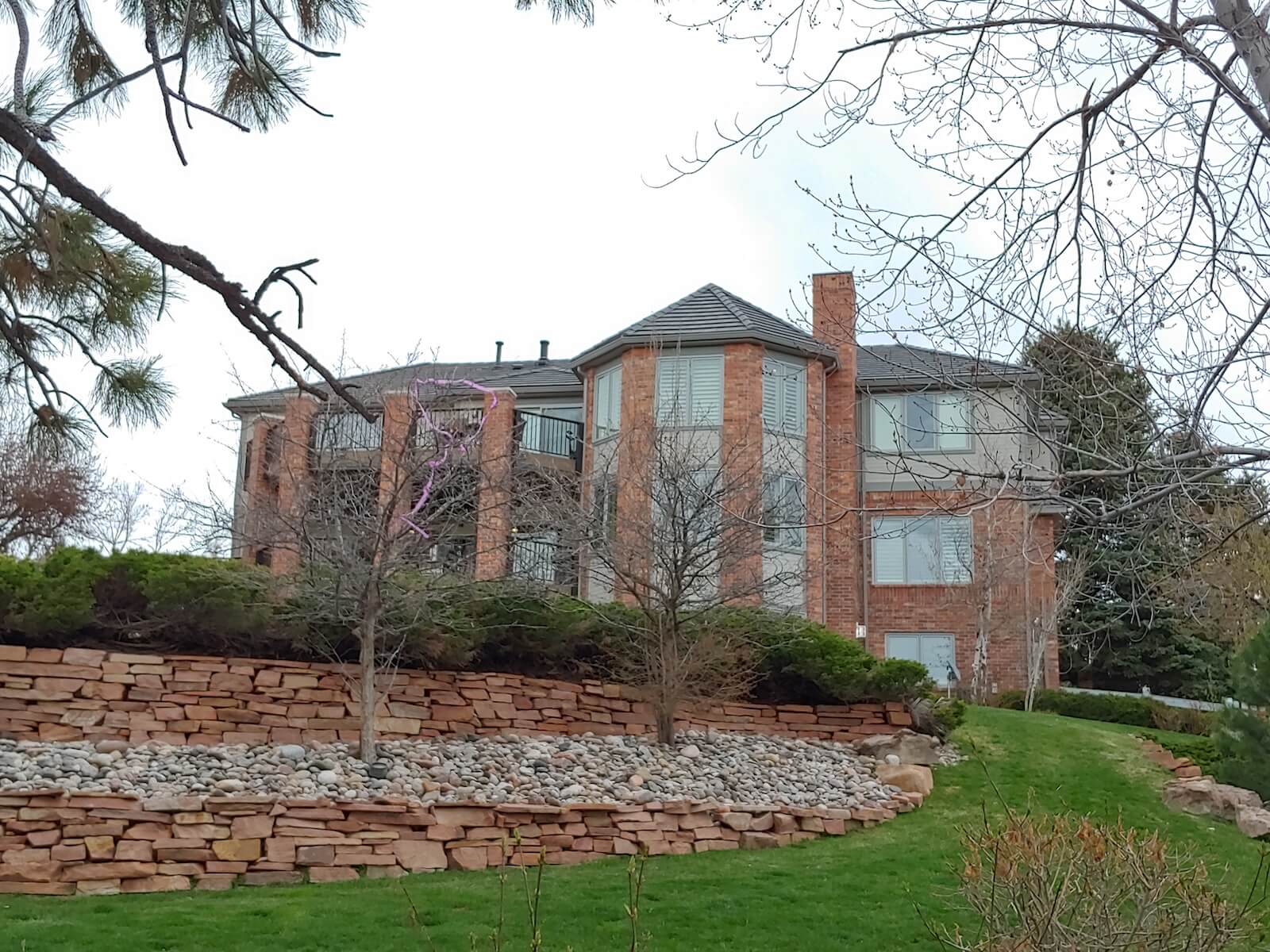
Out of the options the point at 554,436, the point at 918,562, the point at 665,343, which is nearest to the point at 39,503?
the point at 554,436

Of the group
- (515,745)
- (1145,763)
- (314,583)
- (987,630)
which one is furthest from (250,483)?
(987,630)

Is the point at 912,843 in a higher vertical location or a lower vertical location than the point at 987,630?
lower

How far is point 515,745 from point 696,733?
2131 millimetres

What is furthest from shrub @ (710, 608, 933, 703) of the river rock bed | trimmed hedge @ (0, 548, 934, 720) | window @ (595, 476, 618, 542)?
window @ (595, 476, 618, 542)

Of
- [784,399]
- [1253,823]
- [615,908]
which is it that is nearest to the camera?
[615,908]

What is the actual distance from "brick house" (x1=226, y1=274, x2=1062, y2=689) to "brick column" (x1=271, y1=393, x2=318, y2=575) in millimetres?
31

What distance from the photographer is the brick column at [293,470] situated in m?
10.3

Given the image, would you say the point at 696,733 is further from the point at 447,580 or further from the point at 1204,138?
the point at 1204,138

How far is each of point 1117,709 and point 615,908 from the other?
11602mm

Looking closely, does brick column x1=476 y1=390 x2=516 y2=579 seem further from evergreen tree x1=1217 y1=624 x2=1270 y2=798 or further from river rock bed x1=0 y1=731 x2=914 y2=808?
evergreen tree x1=1217 y1=624 x2=1270 y2=798

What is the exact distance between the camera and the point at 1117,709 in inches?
651

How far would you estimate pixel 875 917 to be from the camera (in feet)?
23.5

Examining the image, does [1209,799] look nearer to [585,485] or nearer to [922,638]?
[585,485]

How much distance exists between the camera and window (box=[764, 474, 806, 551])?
24.4ft
